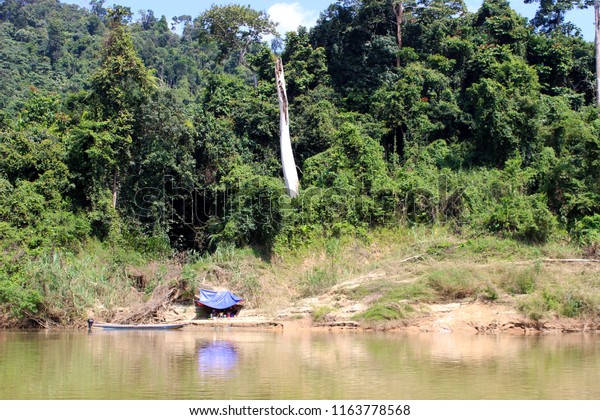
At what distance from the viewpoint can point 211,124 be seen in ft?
86.9

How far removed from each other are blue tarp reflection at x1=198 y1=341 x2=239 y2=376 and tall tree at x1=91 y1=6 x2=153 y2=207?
35.7ft

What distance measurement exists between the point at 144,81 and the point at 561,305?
54.9 feet

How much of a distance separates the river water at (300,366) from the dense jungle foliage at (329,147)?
18.8ft

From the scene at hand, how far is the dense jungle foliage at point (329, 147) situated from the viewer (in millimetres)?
23375

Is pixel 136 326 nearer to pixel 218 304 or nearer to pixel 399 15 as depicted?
pixel 218 304

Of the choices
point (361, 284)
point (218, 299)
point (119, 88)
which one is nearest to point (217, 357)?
point (218, 299)

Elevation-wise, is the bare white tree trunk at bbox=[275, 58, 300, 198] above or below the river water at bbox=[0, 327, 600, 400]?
above

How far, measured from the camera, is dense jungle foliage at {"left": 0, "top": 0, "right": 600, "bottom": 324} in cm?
2338

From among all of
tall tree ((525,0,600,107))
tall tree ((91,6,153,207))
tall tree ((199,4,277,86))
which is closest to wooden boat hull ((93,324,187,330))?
tall tree ((91,6,153,207))

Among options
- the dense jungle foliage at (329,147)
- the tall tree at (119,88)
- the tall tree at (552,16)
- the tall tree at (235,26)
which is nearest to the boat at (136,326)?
the dense jungle foliage at (329,147)

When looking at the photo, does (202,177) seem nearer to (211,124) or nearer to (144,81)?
(211,124)

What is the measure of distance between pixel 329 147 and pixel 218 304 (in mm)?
9837

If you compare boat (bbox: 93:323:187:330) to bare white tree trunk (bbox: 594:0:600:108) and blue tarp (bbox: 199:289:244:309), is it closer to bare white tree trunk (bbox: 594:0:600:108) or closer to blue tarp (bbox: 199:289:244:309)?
blue tarp (bbox: 199:289:244:309)
